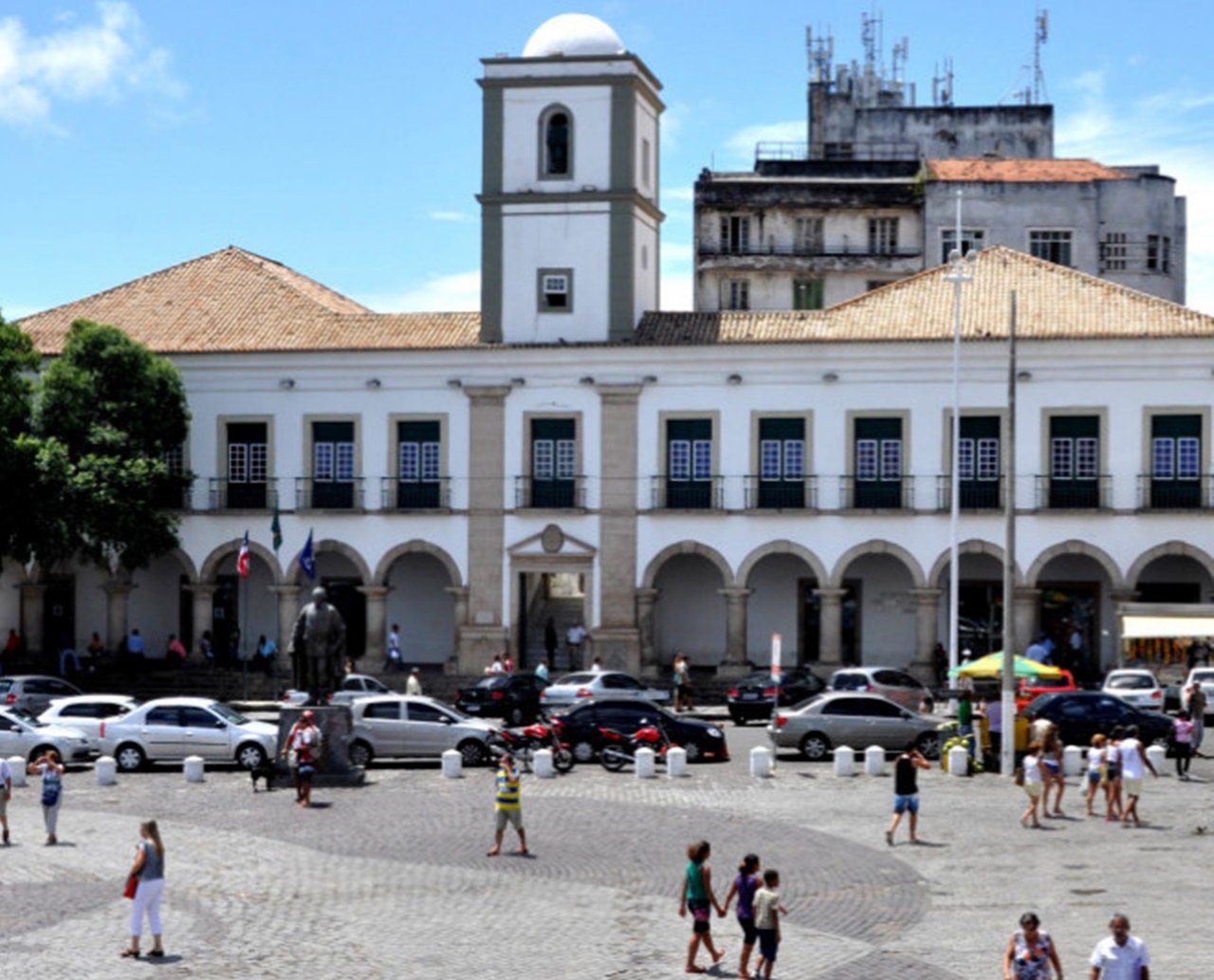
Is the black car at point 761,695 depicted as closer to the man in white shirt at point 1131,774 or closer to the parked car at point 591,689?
the parked car at point 591,689

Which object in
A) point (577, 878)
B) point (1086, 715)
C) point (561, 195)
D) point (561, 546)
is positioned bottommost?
point (577, 878)

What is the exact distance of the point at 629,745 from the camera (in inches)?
1447

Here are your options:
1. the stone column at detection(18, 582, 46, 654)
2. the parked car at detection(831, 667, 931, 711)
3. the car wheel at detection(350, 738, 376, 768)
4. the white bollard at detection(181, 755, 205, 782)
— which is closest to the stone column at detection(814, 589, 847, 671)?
the parked car at detection(831, 667, 931, 711)

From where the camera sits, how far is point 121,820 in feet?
101

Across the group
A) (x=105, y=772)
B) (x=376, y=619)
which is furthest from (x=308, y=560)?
(x=105, y=772)

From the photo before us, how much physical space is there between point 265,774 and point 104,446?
18936 millimetres

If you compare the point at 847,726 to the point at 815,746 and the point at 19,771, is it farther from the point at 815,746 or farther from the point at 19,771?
the point at 19,771

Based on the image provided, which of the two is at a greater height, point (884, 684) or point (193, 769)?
point (884, 684)

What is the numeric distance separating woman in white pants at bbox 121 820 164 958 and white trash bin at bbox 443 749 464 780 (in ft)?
43.7

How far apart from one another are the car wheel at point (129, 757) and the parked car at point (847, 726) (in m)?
10.5

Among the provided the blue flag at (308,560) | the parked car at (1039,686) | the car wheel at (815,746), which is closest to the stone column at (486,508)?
the blue flag at (308,560)

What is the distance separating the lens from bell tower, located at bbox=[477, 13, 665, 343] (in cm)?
5331

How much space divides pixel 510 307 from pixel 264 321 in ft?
21.0

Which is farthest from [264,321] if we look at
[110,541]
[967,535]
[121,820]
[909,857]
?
[909,857]
